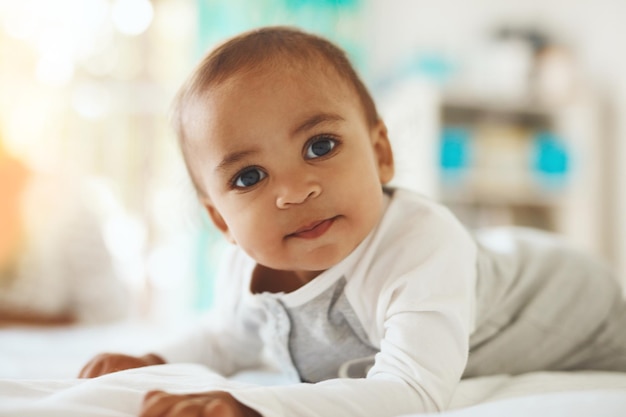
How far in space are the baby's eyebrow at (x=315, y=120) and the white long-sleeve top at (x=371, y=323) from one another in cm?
15

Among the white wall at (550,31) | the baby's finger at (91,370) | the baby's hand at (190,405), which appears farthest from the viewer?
the white wall at (550,31)

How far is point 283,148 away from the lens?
672 mm

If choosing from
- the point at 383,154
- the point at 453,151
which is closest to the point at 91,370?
the point at 383,154

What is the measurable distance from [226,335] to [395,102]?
2.01 m

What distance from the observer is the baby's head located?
674 mm

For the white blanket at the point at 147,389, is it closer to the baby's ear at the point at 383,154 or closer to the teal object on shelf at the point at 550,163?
the baby's ear at the point at 383,154

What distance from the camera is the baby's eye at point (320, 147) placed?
0.69 m

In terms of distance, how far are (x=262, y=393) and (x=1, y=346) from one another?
0.87m

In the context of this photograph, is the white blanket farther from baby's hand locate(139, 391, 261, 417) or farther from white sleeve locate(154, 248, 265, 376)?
white sleeve locate(154, 248, 265, 376)

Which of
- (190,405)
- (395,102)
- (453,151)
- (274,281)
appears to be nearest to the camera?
(190,405)

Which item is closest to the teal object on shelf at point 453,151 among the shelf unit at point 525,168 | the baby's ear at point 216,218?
the shelf unit at point 525,168

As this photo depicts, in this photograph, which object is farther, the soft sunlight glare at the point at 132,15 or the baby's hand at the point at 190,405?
the soft sunlight glare at the point at 132,15

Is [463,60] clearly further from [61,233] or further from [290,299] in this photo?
[290,299]

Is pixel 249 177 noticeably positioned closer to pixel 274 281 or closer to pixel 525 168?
pixel 274 281
